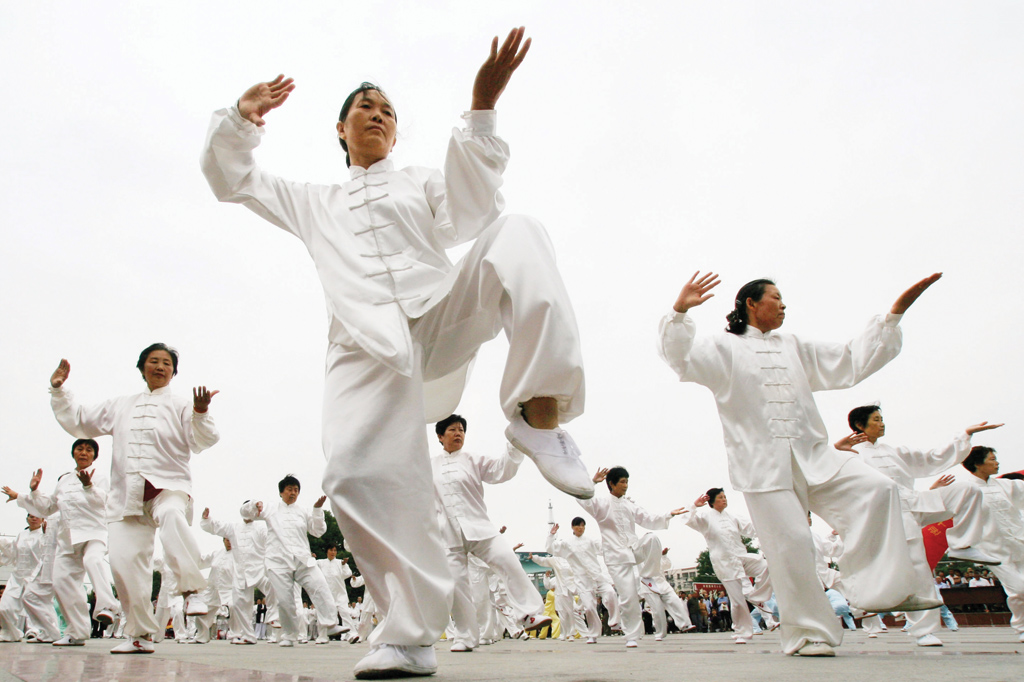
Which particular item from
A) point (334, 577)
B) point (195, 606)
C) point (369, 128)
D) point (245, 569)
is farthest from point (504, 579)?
point (334, 577)

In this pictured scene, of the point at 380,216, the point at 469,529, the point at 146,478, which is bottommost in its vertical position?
the point at 469,529

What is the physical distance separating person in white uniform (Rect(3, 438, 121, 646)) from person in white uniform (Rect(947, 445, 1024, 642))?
1031 centimetres

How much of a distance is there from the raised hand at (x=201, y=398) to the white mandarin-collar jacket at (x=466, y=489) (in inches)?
105

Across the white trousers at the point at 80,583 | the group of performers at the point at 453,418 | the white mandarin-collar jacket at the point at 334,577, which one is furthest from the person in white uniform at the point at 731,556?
the white mandarin-collar jacket at the point at 334,577

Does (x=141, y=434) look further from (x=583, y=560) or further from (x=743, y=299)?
(x=583, y=560)

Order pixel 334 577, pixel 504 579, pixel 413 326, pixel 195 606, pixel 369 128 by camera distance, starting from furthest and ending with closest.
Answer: pixel 334 577, pixel 504 579, pixel 195 606, pixel 369 128, pixel 413 326

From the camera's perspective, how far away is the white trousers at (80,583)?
324 inches

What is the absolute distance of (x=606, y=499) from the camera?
12.4 m

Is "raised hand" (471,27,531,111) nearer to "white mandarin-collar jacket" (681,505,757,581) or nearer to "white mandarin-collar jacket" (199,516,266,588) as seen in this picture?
"white mandarin-collar jacket" (681,505,757,581)

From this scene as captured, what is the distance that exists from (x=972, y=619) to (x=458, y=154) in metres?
17.6

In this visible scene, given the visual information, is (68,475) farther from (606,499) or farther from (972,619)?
(972,619)

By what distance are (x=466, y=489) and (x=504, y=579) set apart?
116cm

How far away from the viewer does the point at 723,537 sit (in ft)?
41.7

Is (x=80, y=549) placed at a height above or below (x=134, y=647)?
above
